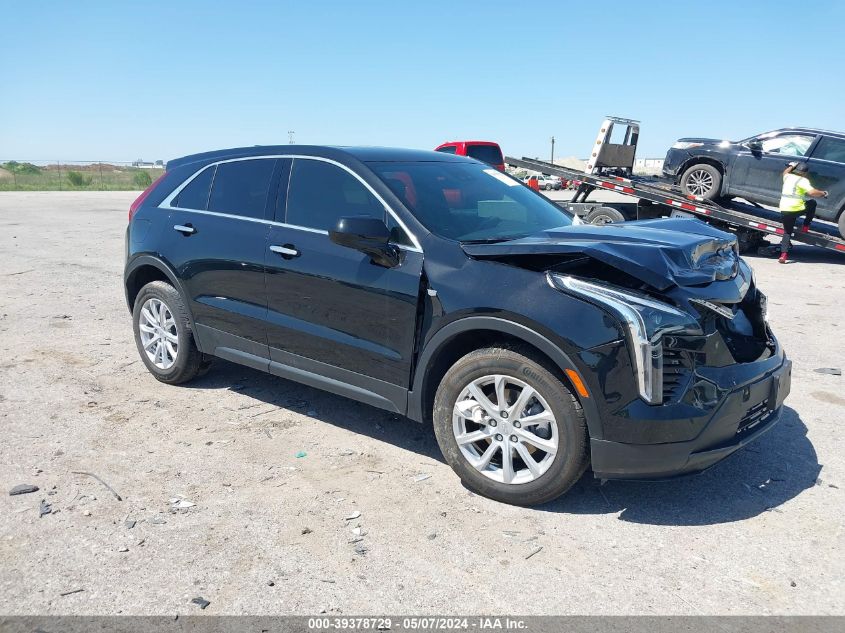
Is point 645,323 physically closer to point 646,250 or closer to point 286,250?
point 646,250

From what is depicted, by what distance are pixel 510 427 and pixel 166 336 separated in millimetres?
3109

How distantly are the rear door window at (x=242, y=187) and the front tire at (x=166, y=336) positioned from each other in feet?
2.70

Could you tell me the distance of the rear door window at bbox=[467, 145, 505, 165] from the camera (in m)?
17.4

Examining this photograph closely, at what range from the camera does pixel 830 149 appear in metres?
12.5

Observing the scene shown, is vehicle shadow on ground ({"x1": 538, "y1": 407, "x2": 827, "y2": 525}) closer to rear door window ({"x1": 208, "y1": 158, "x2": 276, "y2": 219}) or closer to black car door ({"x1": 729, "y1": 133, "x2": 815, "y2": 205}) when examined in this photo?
rear door window ({"x1": 208, "y1": 158, "x2": 276, "y2": 219})

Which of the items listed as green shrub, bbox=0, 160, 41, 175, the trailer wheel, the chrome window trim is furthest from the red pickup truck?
green shrub, bbox=0, 160, 41, 175

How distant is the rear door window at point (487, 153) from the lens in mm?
17422

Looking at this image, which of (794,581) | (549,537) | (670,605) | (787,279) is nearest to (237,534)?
(549,537)

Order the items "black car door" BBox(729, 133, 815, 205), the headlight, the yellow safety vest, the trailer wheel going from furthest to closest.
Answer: the trailer wheel
"black car door" BBox(729, 133, 815, 205)
the yellow safety vest
the headlight

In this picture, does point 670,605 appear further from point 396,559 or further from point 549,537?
point 396,559

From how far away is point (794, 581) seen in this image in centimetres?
293

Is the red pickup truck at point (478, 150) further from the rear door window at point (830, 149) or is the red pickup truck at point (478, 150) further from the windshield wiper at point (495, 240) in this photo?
the windshield wiper at point (495, 240)

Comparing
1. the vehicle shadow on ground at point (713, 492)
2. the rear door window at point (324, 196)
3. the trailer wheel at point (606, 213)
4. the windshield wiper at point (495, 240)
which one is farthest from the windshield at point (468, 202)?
the trailer wheel at point (606, 213)

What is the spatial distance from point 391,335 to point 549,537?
1.37 metres
